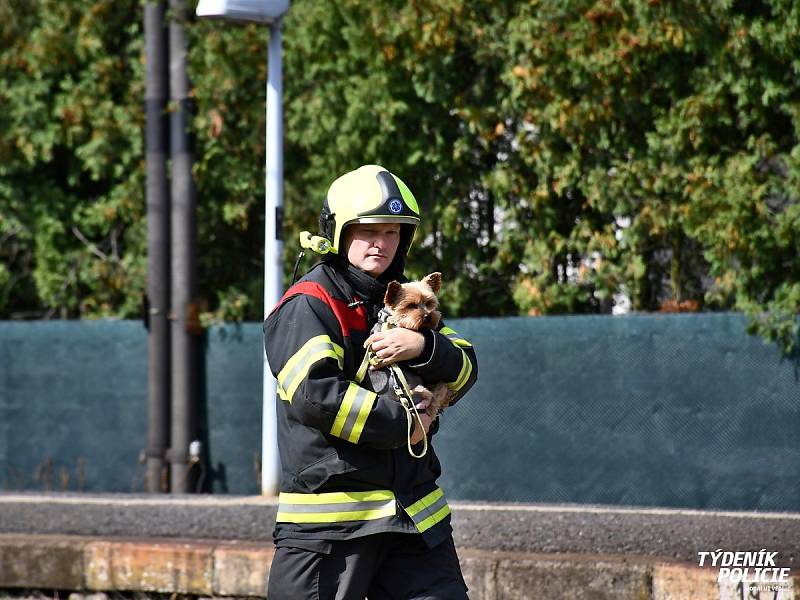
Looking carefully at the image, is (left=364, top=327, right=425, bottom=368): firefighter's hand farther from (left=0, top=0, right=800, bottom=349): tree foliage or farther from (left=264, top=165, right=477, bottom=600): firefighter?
(left=0, top=0, right=800, bottom=349): tree foliage

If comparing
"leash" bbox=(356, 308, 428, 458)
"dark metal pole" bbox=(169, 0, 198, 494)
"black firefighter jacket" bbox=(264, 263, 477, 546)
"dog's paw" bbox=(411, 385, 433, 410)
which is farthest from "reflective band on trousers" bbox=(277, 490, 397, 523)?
"dark metal pole" bbox=(169, 0, 198, 494)

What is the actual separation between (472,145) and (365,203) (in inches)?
273

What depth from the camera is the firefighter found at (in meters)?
3.80

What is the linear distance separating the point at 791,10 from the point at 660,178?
1.56 meters

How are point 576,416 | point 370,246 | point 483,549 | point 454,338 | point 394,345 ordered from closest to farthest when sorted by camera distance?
point 394,345 < point 370,246 < point 454,338 < point 483,549 < point 576,416

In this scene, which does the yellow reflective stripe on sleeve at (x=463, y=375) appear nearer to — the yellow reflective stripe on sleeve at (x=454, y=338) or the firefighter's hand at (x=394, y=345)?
the yellow reflective stripe on sleeve at (x=454, y=338)

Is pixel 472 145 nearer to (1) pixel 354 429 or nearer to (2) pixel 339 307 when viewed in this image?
(2) pixel 339 307

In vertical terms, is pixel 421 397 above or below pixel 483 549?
above

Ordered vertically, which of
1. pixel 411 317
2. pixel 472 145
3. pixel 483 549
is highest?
pixel 472 145

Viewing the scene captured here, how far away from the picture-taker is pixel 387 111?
34.9 feet

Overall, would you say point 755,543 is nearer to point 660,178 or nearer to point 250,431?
point 660,178

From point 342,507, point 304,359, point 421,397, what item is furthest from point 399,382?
point 342,507

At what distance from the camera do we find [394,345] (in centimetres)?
387

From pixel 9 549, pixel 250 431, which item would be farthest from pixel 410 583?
pixel 250 431
